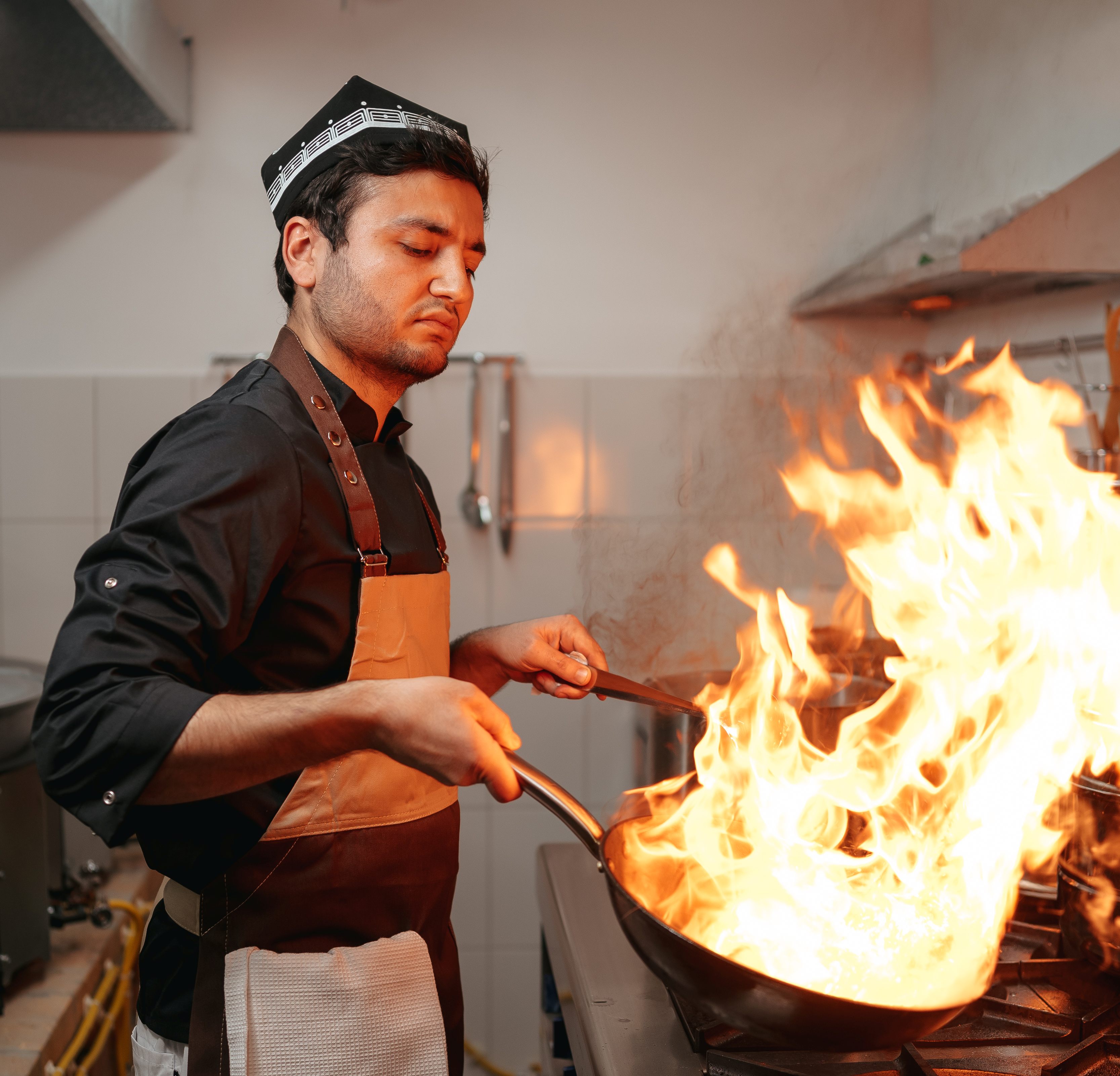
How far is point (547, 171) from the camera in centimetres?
233

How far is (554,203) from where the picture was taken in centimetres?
234

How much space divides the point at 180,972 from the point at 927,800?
862 mm

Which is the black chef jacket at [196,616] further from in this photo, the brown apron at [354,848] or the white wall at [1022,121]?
the white wall at [1022,121]

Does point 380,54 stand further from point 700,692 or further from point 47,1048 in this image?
point 47,1048

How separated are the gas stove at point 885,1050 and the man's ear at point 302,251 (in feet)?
3.00

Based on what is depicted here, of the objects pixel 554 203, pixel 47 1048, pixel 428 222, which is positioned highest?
pixel 554 203

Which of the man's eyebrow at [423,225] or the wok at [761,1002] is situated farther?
the man's eyebrow at [423,225]

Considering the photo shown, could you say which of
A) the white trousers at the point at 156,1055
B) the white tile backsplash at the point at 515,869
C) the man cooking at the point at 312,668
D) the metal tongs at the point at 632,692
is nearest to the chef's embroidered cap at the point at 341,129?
the man cooking at the point at 312,668

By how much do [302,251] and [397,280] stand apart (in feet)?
0.50

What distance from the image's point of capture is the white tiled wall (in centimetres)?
228

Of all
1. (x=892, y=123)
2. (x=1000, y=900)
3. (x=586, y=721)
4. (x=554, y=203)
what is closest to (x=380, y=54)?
(x=554, y=203)

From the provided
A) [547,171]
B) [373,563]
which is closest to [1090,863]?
[373,563]

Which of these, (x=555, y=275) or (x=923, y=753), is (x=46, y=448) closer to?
(x=555, y=275)

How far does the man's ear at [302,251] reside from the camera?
4.09 feet
